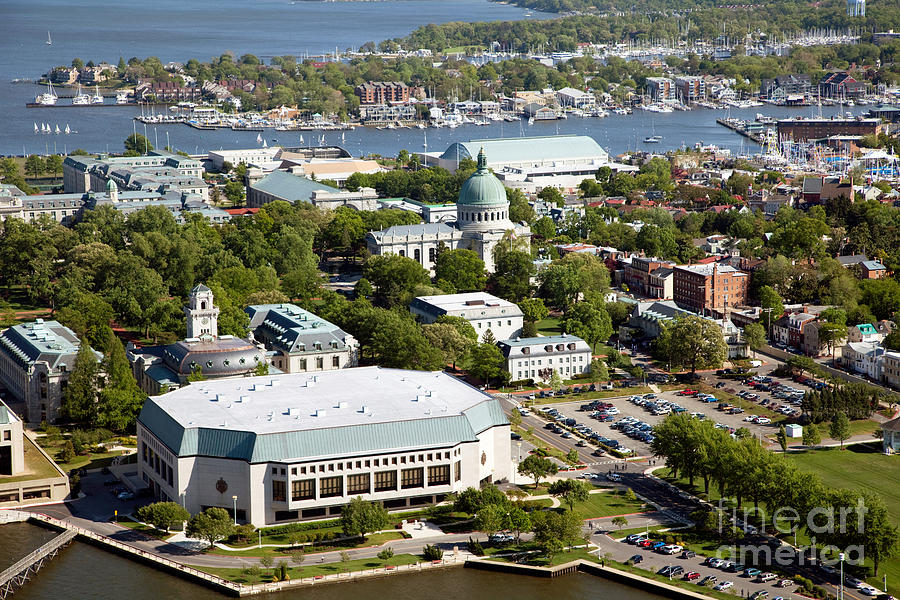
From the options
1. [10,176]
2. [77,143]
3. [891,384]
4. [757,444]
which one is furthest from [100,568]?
[77,143]

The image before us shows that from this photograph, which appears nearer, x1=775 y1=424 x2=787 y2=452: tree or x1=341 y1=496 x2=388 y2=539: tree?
x1=341 y1=496 x2=388 y2=539: tree

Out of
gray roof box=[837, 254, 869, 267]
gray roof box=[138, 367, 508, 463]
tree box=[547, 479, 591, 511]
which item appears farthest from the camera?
gray roof box=[837, 254, 869, 267]

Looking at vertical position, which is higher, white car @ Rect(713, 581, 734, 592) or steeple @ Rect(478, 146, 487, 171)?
Result: steeple @ Rect(478, 146, 487, 171)

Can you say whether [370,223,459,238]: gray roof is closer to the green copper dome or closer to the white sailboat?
the green copper dome

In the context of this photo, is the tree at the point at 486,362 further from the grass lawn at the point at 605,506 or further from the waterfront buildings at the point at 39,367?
the waterfront buildings at the point at 39,367

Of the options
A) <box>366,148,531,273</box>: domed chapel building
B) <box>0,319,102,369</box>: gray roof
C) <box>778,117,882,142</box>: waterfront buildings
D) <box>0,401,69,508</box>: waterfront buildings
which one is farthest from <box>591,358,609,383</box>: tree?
<box>778,117,882,142</box>: waterfront buildings

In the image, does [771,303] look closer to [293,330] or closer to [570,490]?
[293,330]
